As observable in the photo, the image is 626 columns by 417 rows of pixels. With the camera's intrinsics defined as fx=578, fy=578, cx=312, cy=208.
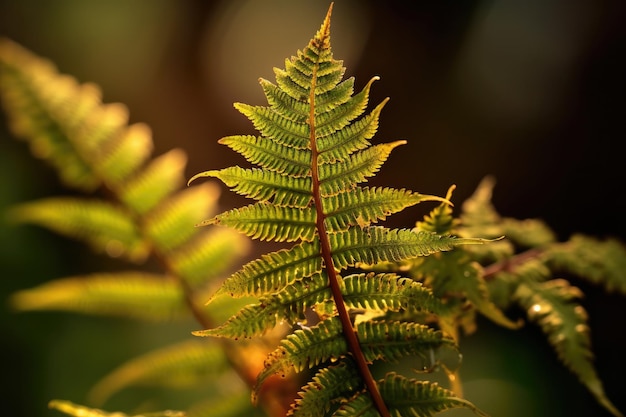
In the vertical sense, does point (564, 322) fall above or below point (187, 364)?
below

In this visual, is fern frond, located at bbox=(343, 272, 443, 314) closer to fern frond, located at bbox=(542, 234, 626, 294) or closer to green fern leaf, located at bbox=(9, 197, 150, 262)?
fern frond, located at bbox=(542, 234, 626, 294)

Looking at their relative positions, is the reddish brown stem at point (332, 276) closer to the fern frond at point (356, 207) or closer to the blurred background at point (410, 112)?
the fern frond at point (356, 207)

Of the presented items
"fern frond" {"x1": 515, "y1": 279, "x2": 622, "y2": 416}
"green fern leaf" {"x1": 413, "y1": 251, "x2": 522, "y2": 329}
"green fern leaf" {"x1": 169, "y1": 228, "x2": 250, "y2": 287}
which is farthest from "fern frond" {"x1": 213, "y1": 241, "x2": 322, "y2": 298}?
"green fern leaf" {"x1": 169, "y1": 228, "x2": 250, "y2": 287}

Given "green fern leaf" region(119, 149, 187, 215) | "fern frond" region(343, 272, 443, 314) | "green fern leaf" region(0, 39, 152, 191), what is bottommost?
"fern frond" region(343, 272, 443, 314)

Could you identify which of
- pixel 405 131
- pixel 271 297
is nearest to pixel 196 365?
pixel 271 297

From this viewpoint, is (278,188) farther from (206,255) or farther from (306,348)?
(206,255)

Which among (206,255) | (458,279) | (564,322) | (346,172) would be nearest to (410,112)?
(206,255)
